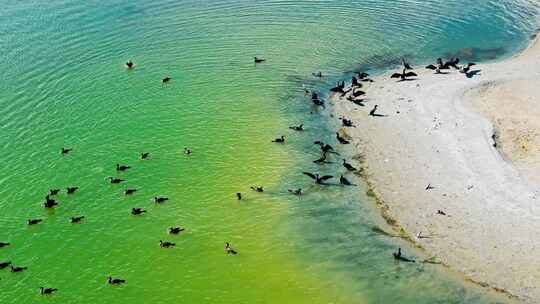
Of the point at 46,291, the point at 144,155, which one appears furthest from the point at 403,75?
the point at 46,291

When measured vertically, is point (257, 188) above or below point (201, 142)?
below

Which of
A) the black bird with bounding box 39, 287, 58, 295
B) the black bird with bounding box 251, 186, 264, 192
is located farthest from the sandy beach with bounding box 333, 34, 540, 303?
the black bird with bounding box 39, 287, 58, 295

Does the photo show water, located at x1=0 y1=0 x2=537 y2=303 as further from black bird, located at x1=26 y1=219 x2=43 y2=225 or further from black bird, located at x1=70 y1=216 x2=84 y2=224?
black bird, located at x1=70 y1=216 x2=84 y2=224

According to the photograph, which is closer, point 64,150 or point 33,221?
point 33,221

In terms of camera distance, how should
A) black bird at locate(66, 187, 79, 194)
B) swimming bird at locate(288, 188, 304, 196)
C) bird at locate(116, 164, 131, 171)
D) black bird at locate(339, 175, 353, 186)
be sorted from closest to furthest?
black bird at locate(66, 187, 79, 194)
swimming bird at locate(288, 188, 304, 196)
black bird at locate(339, 175, 353, 186)
bird at locate(116, 164, 131, 171)

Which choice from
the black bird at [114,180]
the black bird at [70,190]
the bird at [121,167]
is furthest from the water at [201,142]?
the bird at [121,167]

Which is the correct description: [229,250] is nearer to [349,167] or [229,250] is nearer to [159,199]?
[159,199]
